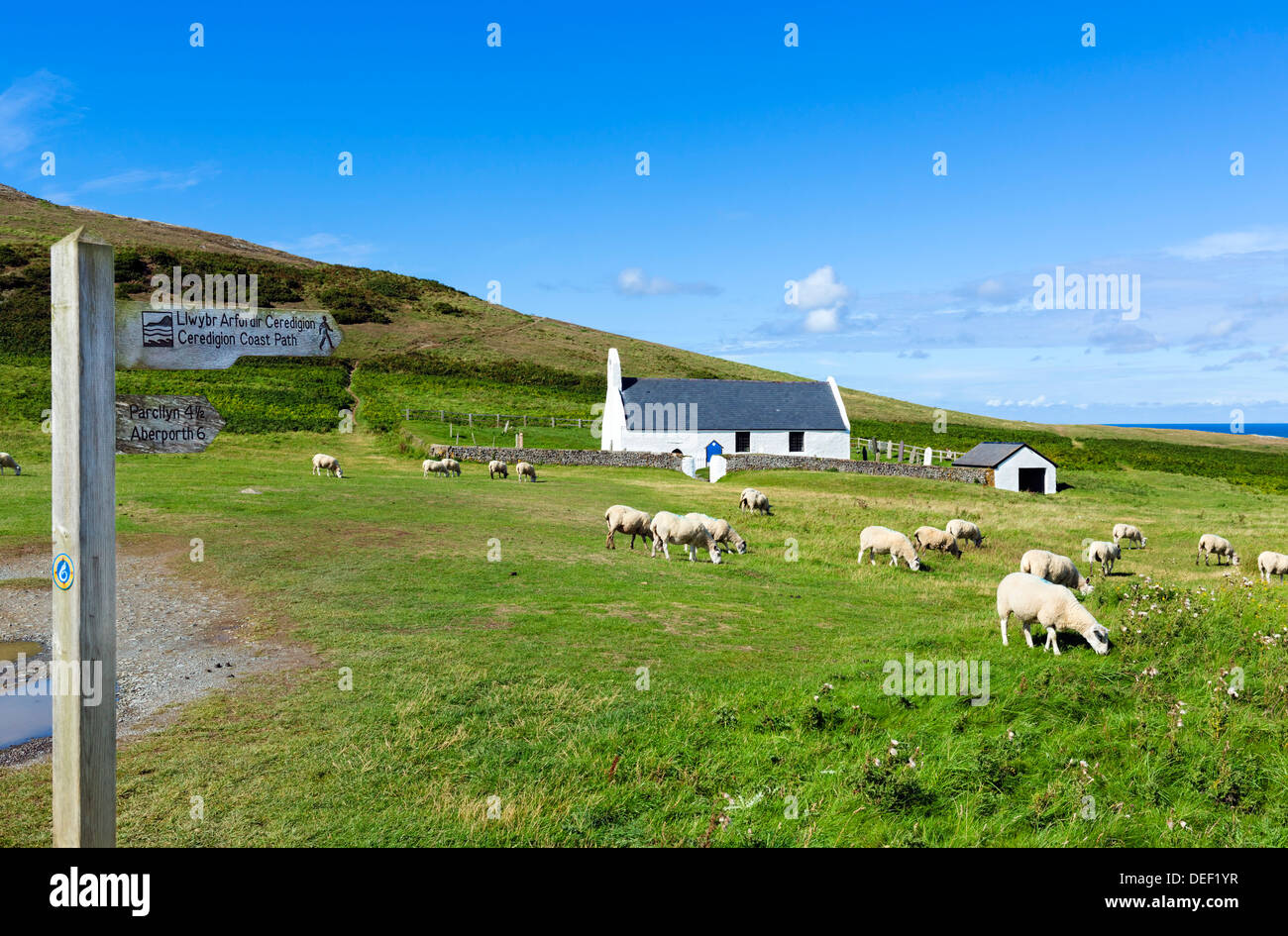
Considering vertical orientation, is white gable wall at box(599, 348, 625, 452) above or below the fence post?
above

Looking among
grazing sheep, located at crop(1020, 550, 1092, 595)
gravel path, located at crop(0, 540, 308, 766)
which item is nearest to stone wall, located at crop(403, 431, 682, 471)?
gravel path, located at crop(0, 540, 308, 766)

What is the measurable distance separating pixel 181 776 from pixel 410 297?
127880 millimetres

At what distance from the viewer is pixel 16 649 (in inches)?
480

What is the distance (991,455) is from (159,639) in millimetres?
53850

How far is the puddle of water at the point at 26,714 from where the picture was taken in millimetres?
8883

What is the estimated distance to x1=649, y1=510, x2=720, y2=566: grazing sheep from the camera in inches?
867

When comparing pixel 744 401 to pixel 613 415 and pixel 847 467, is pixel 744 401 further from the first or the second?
pixel 847 467

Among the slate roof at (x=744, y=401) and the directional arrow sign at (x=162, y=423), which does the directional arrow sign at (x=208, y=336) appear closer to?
the directional arrow sign at (x=162, y=423)

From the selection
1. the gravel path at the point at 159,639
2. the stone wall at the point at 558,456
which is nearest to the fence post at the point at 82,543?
the gravel path at the point at 159,639

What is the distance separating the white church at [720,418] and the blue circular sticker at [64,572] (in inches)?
2089

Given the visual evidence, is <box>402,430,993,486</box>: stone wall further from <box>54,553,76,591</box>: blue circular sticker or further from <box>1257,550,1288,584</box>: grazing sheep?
<box>54,553,76,591</box>: blue circular sticker

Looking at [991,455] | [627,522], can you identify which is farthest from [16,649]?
[991,455]

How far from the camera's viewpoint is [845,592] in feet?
61.0

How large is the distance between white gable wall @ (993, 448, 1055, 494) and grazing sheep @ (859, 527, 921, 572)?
113ft
